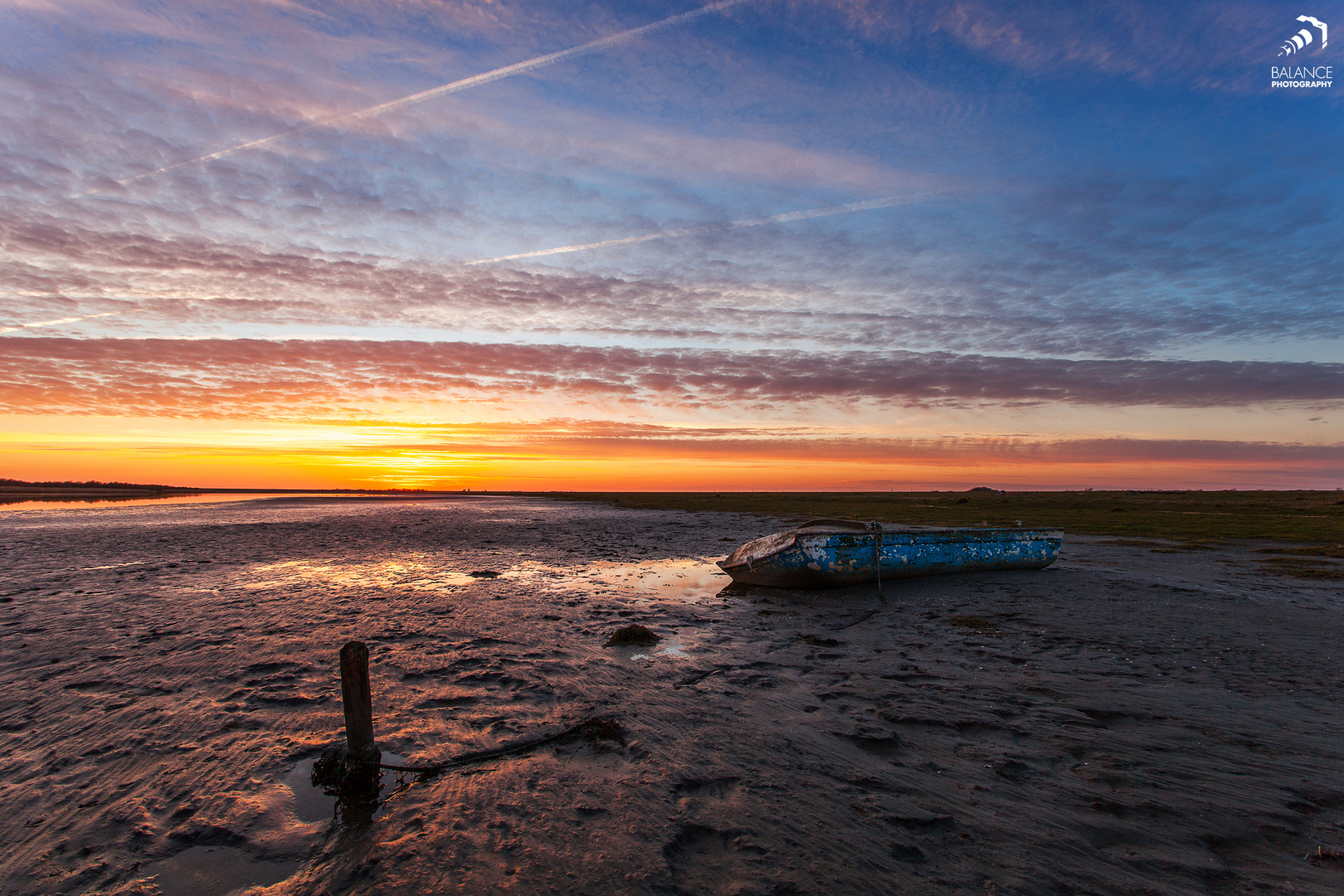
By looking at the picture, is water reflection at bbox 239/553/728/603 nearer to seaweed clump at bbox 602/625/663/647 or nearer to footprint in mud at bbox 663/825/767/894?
seaweed clump at bbox 602/625/663/647

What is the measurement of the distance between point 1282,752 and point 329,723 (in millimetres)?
10041

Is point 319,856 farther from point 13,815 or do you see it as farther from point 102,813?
point 13,815

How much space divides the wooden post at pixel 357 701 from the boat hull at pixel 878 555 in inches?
434

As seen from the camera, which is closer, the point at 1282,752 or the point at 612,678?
the point at 1282,752

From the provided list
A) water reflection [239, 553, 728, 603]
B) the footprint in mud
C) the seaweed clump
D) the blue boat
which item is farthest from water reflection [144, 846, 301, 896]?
the blue boat

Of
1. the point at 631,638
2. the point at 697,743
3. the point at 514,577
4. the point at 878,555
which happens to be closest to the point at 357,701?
the point at 697,743

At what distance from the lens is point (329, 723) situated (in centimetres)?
668

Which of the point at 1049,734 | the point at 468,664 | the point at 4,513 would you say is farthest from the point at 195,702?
the point at 4,513

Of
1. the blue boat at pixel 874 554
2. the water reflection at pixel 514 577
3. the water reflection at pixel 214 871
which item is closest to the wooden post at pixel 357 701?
the water reflection at pixel 214 871

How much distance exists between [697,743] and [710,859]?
193 centimetres

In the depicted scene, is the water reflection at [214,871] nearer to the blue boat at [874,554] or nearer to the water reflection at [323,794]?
the water reflection at [323,794]

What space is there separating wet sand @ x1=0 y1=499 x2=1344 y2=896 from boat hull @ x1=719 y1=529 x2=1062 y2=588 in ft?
4.08

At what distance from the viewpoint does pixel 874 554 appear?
49.6 feet

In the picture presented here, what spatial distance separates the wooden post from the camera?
5171mm
